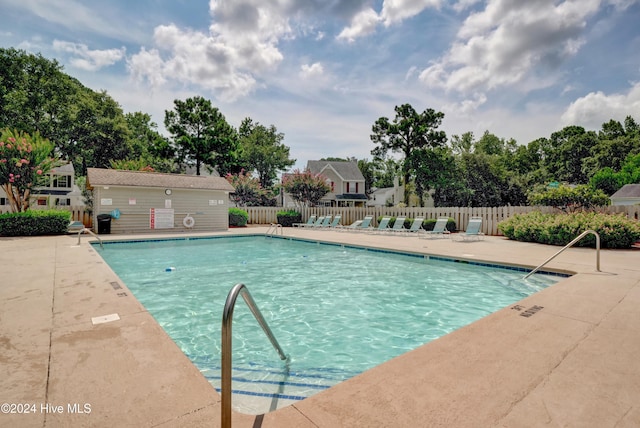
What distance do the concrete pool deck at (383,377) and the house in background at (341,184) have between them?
111ft

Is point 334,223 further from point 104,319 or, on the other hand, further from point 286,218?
point 104,319

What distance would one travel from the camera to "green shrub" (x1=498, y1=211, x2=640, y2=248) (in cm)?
1013

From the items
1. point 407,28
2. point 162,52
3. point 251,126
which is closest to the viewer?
point 407,28

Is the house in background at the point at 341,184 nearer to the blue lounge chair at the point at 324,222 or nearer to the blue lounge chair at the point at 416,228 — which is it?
the blue lounge chair at the point at 324,222

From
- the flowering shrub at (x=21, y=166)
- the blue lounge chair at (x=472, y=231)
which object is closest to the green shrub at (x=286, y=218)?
the blue lounge chair at (x=472, y=231)

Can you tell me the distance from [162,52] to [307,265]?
1250 centimetres

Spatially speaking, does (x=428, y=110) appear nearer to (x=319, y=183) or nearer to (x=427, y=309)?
(x=319, y=183)

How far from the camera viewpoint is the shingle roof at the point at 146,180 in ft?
52.1

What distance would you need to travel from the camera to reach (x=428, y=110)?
30625mm

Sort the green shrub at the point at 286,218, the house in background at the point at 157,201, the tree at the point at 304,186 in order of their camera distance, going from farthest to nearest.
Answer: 1. the tree at the point at 304,186
2. the green shrub at the point at 286,218
3. the house in background at the point at 157,201

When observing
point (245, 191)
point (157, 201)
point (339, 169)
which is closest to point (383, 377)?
point (157, 201)

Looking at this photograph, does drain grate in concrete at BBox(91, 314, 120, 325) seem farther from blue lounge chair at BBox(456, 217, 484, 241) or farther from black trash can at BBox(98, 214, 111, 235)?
black trash can at BBox(98, 214, 111, 235)

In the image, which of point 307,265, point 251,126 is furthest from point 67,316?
point 251,126

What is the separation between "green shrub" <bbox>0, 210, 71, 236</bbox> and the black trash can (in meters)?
1.25
